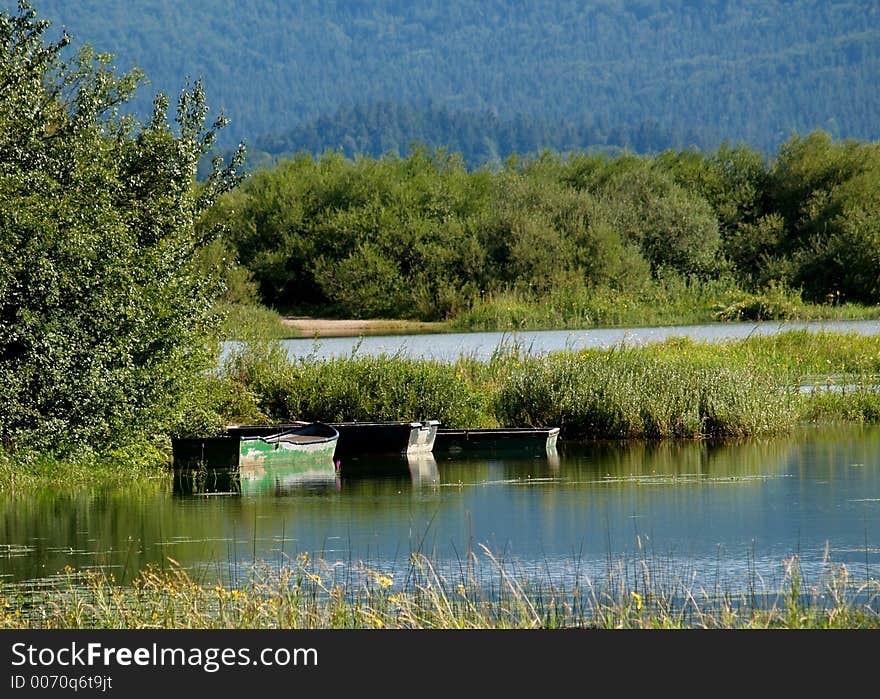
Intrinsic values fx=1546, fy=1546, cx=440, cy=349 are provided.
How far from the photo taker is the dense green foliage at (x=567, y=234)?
58906 mm

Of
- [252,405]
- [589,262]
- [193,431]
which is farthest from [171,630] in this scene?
[589,262]

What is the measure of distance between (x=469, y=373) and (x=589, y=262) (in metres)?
30.6

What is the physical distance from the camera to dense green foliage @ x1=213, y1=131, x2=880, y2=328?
58906mm

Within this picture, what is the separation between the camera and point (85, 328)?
2131cm

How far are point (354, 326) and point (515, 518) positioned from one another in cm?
4270

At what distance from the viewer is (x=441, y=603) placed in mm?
12047

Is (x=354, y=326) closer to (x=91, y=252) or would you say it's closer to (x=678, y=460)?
(x=678, y=460)

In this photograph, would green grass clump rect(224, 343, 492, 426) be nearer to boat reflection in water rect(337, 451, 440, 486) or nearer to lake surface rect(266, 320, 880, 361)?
boat reflection in water rect(337, 451, 440, 486)

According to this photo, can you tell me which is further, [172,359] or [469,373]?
[469,373]

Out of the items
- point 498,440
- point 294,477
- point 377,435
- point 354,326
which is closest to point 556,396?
point 498,440

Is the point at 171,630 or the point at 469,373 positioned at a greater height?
the point at 469,373

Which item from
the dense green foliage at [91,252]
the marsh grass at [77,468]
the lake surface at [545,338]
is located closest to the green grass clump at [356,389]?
the dense green foliage at [91,252]

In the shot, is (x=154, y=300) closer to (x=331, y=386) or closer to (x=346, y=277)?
(x=331, y=386)

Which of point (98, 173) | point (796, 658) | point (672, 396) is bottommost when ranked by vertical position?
point (796, 658)
